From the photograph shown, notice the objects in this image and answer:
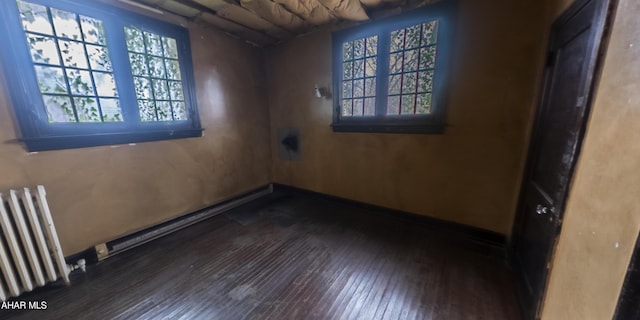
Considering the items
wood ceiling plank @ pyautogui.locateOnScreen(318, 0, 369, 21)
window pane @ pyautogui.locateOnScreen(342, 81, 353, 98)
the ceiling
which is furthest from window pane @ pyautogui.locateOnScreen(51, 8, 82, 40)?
window pane @ pyautogui.locateOnScreen(342, 81, 353, 98)

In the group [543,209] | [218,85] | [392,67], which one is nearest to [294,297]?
[543,209]

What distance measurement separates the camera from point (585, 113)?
0.92 meters

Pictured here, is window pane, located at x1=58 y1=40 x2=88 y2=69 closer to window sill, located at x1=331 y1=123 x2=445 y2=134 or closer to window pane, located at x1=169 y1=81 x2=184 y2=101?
window pane, located at x1=169 y1=81 x2=184 y2=101

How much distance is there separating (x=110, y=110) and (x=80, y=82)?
0.30 meters

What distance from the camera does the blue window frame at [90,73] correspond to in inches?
66.9

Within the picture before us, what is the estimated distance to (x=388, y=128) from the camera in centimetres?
274

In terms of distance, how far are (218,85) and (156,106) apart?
0.87 metres

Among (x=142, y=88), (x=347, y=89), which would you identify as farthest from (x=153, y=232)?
(x=347, y=89)

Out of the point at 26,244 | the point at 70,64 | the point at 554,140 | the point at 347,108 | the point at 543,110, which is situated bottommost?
the point at 26,244

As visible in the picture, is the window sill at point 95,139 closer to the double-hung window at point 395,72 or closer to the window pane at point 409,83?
the double-hung window at point 395,72

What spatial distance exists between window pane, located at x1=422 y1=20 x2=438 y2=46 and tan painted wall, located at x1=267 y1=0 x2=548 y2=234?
24cm

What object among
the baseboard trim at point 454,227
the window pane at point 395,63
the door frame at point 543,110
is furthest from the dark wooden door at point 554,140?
the window pane at point 395,63

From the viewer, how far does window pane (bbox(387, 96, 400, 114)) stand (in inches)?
105

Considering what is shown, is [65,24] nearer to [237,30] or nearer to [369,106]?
[237,30]
